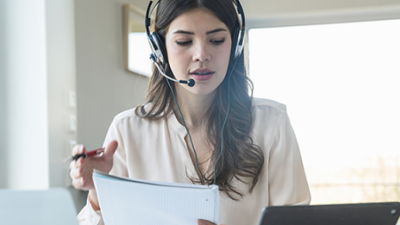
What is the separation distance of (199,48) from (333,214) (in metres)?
0.56

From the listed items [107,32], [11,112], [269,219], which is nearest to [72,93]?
[11,112]

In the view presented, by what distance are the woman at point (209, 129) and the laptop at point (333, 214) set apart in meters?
0.51

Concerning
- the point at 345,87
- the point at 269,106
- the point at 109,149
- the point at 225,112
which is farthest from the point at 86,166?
the point at 345,87

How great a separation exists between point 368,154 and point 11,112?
247 cm

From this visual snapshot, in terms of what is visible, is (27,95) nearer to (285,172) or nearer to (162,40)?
(162,40)

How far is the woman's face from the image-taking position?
38.1 inches

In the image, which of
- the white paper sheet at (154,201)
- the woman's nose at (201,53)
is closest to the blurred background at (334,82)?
the woman's nose at (201,53)

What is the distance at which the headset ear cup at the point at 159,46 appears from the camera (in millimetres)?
1036

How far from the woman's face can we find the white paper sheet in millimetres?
365

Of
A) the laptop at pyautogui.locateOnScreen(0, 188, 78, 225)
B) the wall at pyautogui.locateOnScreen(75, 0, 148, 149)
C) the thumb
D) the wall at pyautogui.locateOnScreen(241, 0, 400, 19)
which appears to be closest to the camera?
the laptop at pyautogui.locateOnScreen(0, 188, 78, 225)

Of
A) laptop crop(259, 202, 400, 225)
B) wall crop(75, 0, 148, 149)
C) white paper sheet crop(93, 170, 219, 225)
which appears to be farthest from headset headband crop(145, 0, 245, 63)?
wall crop(75, 0, 148, 149)

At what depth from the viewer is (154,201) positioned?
730 millimetres

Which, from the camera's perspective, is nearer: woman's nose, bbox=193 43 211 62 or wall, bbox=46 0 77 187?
woman's nose, bbox=193 43 211 62

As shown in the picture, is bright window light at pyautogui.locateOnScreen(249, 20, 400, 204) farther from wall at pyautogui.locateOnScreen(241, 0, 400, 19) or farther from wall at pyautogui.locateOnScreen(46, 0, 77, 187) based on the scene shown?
wall at pyautogui.locateOnScreen(46, 0, 77, 187)
